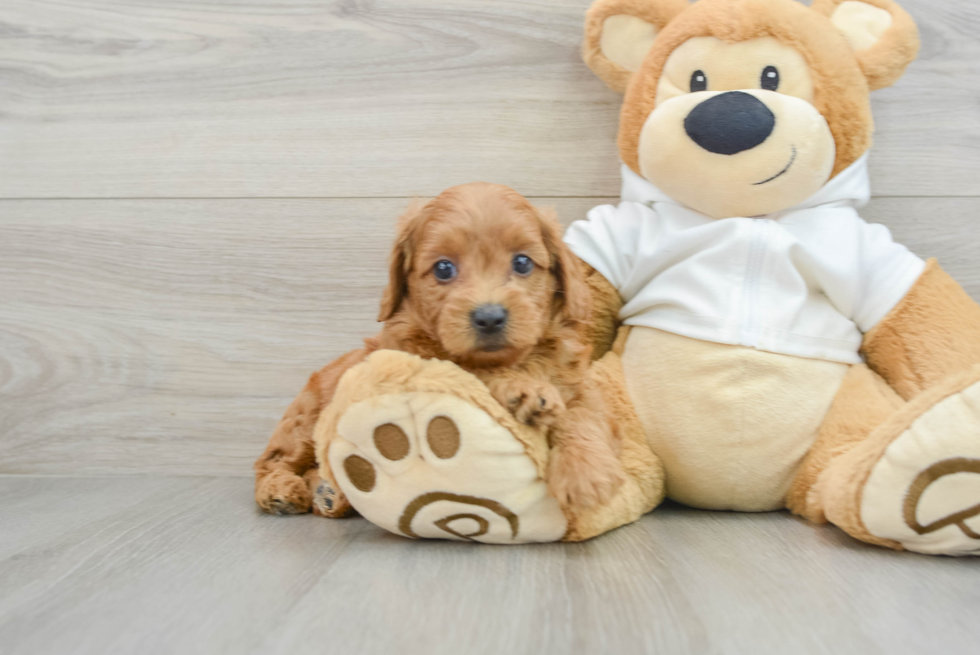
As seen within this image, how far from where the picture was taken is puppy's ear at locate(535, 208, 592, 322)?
912 mm

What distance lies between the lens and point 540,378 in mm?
899

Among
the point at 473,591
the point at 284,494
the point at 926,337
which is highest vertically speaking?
the point at 926,337

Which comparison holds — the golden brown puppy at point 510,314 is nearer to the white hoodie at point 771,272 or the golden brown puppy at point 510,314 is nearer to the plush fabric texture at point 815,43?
the white hoodie at point 771,272

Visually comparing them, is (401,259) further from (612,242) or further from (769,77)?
(769,77)

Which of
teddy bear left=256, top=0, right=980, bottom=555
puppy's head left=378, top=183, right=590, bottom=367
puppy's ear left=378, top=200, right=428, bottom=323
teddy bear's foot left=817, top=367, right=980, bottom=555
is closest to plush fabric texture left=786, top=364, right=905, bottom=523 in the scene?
teddy bear left=256, top=0, right=980, bottom=555

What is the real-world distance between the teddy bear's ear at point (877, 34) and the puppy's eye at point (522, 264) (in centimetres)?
61

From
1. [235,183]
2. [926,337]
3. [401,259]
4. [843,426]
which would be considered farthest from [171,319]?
[926,337]

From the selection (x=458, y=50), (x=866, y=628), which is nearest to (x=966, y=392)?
(x=866, y=628)

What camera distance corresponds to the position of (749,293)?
1014mm

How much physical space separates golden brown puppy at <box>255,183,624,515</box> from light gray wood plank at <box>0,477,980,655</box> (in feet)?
0.44

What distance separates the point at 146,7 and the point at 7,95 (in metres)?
0.34

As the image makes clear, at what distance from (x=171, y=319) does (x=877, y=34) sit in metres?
1.32

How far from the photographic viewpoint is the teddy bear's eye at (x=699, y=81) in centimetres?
103

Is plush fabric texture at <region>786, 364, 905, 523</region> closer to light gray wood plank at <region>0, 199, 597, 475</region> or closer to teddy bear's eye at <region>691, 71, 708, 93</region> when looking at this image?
teddy bear's eye at <region>691, 71, 708, 93</region>
